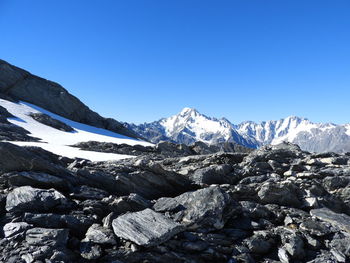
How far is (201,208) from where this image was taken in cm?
1395

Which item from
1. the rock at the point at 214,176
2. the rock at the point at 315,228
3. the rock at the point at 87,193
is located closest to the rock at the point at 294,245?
the rock at the point at 315,228

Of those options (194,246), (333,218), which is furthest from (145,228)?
(333,218)

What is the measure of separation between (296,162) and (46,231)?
20.1 m

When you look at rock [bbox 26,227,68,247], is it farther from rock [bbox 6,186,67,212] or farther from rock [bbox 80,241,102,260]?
rock [bbox 6,186,67,212]

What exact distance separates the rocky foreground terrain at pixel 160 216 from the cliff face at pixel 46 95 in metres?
78.7

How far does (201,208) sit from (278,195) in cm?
621

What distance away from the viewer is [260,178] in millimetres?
20484

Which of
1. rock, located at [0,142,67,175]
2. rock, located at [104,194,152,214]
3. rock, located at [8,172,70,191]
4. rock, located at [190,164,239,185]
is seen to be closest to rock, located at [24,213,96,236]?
rock, located at [104,194,152,214]

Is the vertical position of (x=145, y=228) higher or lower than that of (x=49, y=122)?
lower

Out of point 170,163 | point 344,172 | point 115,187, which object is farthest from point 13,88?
point 344,172

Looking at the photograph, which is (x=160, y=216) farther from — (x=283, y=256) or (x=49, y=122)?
(x=49, y=122)

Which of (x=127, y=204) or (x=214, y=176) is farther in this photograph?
(x=214, y=176)

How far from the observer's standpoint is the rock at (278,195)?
17.4m

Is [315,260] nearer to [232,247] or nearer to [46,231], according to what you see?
[232,247]
